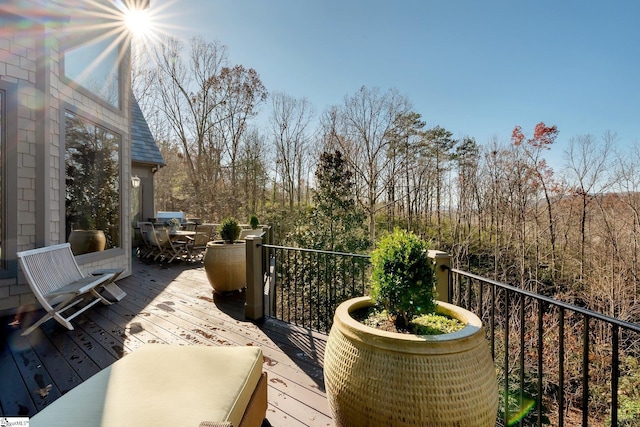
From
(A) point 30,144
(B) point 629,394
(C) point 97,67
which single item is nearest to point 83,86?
(C) point 97,67

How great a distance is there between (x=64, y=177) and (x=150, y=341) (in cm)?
297

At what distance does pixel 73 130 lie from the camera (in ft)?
14.7

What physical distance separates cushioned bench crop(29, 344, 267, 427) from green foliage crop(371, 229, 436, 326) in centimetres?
85

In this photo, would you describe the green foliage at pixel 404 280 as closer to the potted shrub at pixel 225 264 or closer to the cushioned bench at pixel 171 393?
the cushioned bench at pixel 171 393

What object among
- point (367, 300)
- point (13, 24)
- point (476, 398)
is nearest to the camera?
point (476, 398)

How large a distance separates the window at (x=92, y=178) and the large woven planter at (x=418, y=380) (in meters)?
4.91

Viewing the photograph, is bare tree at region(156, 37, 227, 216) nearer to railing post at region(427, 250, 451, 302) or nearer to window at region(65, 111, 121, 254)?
window at region(65, 111, 121, 254)

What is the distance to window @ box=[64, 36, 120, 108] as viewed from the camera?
448 cm

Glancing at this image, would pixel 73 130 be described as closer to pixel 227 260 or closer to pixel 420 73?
pixel 227 260

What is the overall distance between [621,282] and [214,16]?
11927mm

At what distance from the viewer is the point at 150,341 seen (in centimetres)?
301

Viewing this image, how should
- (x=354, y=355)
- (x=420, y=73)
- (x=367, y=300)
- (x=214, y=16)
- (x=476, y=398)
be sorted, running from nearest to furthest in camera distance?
(x=476, y=398) → (x=354, y=355) → (x=367, y=300) → (x=214, y=16) → (x=420, y=73)

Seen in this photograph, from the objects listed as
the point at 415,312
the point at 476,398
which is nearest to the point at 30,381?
the point at 415,312

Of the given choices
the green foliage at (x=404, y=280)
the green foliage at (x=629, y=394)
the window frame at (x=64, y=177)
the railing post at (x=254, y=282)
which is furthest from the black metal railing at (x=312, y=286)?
the green foliage at (x=629, y=394)
